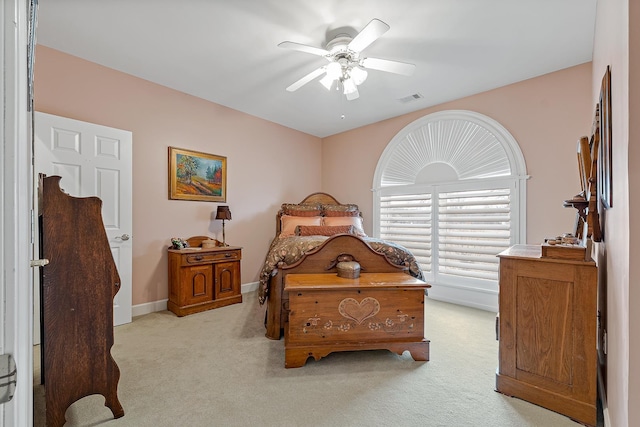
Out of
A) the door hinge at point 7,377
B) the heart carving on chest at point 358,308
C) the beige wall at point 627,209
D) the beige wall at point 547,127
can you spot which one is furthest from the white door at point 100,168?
the beige wall at point 547,127

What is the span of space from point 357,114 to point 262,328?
3.34 metres

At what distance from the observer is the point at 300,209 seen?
4730 millimetres

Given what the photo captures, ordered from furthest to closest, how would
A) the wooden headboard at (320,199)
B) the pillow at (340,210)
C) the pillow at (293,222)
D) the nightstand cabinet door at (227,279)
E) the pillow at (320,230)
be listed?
the wooden headboard at (320,199) → the pillow at (340,210) → the pillow at (293,222) → the pillow at (320,230) → the nightstand cabinet door at (227,279)

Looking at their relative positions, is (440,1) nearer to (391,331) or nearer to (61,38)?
(391,331)

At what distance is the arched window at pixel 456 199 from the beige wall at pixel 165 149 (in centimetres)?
187

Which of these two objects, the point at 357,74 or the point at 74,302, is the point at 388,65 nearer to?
the point at 357,74

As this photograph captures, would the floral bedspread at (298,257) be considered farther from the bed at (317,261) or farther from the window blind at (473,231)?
the window blind at (473,231)

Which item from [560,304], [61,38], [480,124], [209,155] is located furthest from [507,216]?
[61,38]

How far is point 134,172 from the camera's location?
11.0 feet

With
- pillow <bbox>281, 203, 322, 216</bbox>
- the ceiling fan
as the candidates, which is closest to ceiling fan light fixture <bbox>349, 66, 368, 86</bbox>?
the ceiling fan

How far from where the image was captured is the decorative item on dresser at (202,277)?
3.35 m

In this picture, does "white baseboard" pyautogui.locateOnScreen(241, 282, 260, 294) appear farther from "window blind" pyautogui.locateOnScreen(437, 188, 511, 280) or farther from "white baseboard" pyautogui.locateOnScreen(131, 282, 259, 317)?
"window blind" pyautogui.locateOnScreen(437, 188, 511, 280)

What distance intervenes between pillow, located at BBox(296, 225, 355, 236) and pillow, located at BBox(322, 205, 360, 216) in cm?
54

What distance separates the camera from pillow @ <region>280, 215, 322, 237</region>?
14.0ft
